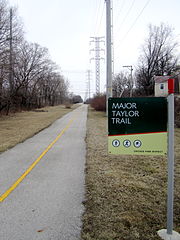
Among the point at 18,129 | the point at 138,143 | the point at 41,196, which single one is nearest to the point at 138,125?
the point at 138,143

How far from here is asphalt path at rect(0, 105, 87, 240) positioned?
2.94 m

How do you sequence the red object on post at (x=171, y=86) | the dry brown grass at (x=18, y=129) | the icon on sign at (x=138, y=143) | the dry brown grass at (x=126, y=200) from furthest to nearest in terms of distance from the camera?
the dry brown grass at (x=18, y=129), the icon on sign at (x=138, y=143), the dry brown grass at (x=126, y=200), the red object on post at (x=171, y=86)

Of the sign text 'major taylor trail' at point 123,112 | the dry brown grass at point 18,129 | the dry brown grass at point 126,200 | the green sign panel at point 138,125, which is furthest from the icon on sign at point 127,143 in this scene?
the dry brown grass at point 18,129

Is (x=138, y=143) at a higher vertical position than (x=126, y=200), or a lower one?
higher

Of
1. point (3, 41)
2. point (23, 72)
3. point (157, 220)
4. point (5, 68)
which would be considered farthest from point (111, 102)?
point (23, 72)

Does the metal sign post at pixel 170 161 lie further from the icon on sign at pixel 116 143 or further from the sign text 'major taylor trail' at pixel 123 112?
the icon on sign at pixel 116 143

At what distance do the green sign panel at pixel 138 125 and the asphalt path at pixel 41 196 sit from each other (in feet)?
4.67

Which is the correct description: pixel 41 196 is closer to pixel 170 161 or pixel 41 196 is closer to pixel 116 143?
pixel 116 143

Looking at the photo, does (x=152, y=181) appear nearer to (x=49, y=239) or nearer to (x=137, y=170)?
(x=137, y=170)

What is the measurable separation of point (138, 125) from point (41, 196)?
100 inches

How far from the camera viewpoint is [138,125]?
2979 millimetres

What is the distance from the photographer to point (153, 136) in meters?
2.96

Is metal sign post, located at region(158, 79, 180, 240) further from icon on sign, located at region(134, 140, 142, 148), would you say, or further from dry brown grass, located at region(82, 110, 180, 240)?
icon on sign, located at region(134, 140, 142, 148)

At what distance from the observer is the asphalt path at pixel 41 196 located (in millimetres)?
2939
